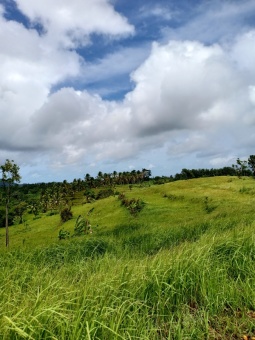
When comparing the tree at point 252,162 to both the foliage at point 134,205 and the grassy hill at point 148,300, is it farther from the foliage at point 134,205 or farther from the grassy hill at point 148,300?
the grassy hill at point 148,300

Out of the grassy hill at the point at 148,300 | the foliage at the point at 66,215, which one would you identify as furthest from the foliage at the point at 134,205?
the grassy hill at the point at 148,300

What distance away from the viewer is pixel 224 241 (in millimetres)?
9922

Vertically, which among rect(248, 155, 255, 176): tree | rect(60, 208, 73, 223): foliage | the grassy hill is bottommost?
rect(60, 208, 73, 223): foliage

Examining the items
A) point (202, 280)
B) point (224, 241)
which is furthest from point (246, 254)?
point (202, 280)

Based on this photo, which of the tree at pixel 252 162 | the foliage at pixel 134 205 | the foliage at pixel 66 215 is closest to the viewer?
the foliage at pixel 134 205

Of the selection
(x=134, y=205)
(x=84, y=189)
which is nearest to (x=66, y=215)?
(x=134, y=205)

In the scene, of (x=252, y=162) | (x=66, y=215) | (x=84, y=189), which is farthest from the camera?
(x=84, y=189)

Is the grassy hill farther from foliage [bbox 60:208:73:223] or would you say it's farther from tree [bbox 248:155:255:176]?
tree [bbox 248:155:255:176]

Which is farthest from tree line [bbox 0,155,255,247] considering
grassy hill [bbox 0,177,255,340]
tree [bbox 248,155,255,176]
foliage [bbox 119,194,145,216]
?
grassy hill [bbox 0,177,255,340]

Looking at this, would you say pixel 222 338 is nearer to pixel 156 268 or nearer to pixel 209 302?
pixel 209 302

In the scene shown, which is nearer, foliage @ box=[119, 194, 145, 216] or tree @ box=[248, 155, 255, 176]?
foliage @ box=[119, 194, 145, 216]

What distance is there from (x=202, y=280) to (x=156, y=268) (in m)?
0.94

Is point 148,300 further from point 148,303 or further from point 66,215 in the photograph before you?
point 66,215

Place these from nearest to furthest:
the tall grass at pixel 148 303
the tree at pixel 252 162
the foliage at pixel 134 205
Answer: the tall grass at pixel 148 303 < the foliage at pixel 134 205 < the tree at pixel 252 162
